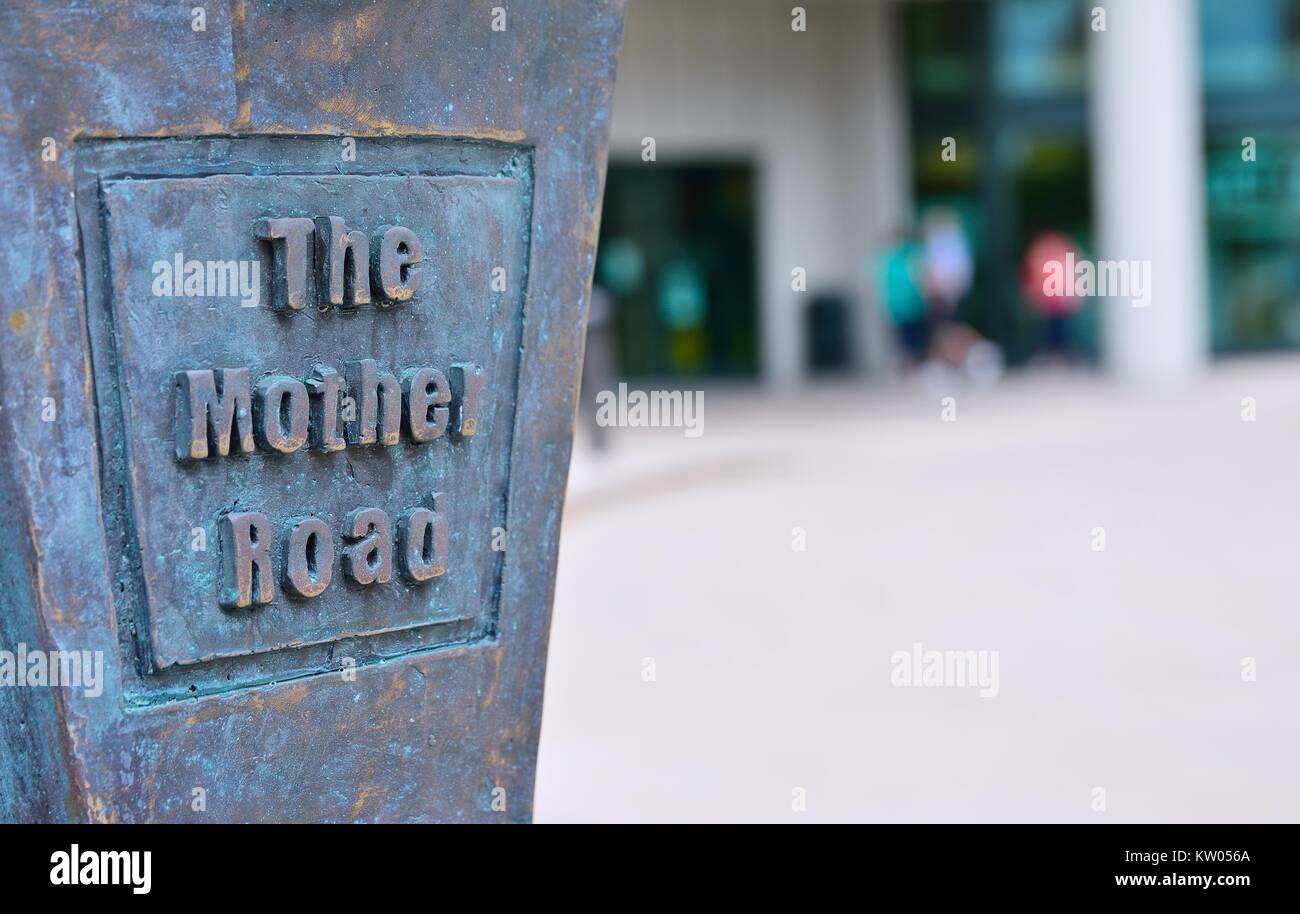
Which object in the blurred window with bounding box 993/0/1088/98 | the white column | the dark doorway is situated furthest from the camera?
the dark doorway

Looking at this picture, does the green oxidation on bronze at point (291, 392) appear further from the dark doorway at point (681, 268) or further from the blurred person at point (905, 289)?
the dark doorway at point (681, 268)

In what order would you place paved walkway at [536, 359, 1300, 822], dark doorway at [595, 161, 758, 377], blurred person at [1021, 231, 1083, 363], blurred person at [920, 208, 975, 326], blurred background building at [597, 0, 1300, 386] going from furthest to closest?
dark doorway at [595, 161, 758, 377] → blurred person at [1021, 231, 1083, 363] → blurred background building at [597, 0, 1300, 386] → blurred person at [920, 208, 975, 326] → paved walkway at [536, 359, 1300, 822]

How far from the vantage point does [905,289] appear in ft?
52.5

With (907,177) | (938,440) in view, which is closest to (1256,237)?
(907,177)

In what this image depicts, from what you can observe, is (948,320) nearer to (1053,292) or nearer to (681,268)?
(1053,292)

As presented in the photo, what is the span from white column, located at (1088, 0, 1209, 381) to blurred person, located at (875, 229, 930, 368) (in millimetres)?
2118

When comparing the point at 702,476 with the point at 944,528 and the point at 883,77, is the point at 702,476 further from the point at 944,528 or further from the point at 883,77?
the point at 883,77

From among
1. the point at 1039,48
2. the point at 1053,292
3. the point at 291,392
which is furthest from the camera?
the point at 1039,48

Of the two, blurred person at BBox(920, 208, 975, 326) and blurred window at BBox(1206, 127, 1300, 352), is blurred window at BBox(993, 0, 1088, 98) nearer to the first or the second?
blurred window at BBox(1206, 127, 1300, 352)

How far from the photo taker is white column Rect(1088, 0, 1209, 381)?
52.3 feet

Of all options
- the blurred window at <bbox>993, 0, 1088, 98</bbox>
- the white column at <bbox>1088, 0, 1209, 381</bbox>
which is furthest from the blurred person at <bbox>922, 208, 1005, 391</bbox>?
the blurred window at <bbox>993, 0, 1088, 98</bbox>

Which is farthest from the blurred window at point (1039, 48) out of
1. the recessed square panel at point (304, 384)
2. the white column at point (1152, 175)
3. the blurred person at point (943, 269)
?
the recessed square panel at point (304, 384)

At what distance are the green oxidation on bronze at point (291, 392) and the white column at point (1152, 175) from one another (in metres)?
14.5

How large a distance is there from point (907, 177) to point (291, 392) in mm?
17329
